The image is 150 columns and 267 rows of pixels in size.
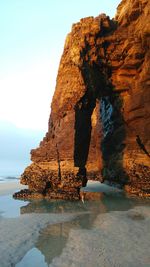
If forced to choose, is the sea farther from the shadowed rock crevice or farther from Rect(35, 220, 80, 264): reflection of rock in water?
the shadowed rock crevice

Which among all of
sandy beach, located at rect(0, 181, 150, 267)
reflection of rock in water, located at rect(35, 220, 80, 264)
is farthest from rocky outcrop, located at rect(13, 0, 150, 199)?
reflection of rock in water, located at rect(35, 220, 80, 264)

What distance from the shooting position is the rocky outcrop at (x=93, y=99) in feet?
84.8

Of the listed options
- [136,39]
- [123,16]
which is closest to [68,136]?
[136,39]

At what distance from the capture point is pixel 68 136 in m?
26.3

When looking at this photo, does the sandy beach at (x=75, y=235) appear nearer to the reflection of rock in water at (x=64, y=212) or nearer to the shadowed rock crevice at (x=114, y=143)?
the reflection of rock in water at (x=64, y=212)

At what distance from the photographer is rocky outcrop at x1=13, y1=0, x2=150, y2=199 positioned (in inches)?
1017

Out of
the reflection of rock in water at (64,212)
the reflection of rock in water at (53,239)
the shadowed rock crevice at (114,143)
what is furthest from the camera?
the shadowed rock crevice at (114,143)

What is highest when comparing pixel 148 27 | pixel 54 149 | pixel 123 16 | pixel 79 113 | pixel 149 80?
pixel 123 16

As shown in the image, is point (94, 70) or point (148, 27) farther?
point (94, 70)

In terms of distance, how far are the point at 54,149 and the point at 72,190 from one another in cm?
439

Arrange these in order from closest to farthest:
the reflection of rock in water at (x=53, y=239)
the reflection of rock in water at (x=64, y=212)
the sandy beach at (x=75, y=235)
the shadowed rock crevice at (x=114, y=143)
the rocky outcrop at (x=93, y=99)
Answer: the sandy beach at (x=75, y=235) < the reflection of rock in water at (x=53, y=239) < the reflection of rock in water at (x=64, y=212) < the rocky outcrop at (x=93, y=99) < the shadowed rock crevice at (x=114, y=143)

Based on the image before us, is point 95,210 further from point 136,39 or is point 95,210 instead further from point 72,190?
point 136,39

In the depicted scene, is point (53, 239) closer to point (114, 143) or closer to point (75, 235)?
point (75, 235)

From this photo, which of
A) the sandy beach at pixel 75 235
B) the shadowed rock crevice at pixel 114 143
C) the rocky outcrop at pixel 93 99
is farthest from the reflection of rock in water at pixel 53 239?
the shadowed rock crevice at pixel 114 143
